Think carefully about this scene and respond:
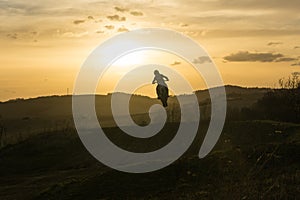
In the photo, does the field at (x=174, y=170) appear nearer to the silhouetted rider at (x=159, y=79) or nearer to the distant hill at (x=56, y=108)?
the silhouetted rider at (x=159, y=79)

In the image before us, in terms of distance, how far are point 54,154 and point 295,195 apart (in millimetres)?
50194

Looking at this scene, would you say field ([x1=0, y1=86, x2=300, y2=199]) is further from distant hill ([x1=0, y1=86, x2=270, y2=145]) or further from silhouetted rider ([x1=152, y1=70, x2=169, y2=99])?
distant hill ([x1=0, y1=86, x2=270, y2=145])

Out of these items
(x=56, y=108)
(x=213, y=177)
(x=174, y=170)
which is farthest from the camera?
(x=56, y=108)

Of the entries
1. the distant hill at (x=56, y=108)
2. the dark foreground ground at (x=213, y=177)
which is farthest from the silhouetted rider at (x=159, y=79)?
the distant hill at (x=56, y=108)

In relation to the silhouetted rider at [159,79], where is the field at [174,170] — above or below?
below

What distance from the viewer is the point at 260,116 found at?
74.1m

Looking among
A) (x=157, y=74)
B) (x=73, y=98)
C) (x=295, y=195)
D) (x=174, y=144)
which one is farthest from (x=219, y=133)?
(x=73, y=98)

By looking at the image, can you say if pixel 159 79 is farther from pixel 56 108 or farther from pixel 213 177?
pixel 56 108

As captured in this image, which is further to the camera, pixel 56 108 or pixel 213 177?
pixel 56 108

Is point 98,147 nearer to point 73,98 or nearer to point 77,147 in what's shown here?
point 77,147

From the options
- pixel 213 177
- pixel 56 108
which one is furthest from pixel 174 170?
pixel 56 108

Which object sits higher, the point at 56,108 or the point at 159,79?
the point at 56,108

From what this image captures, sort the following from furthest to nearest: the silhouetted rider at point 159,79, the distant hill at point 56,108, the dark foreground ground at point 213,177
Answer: the distant hill at point 56,108, the silhouetted rider at point 159,79, the dark foreground ground at point 213,177

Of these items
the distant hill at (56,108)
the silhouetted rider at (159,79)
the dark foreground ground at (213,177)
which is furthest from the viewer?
the distant hill at (56,108)
